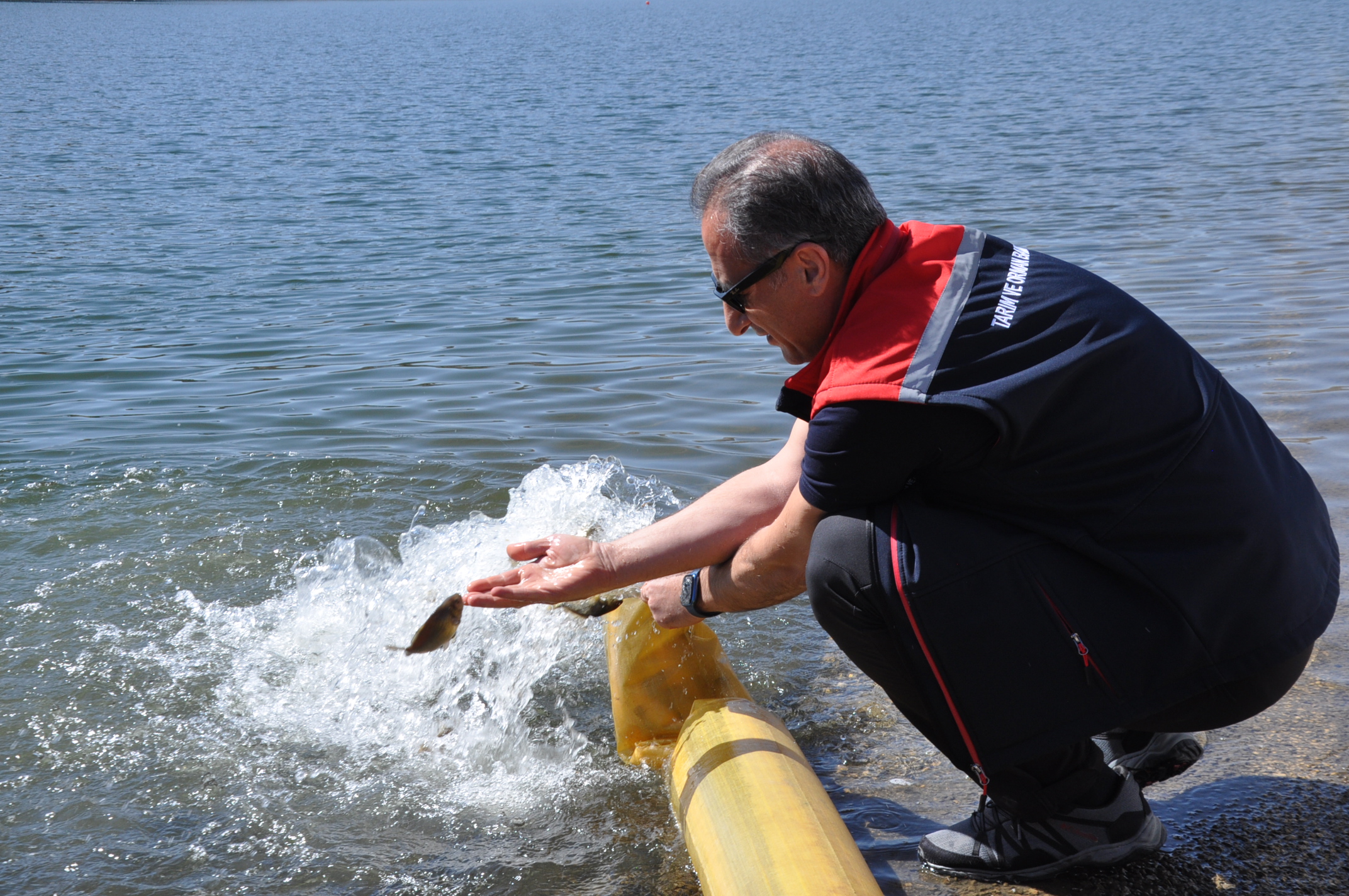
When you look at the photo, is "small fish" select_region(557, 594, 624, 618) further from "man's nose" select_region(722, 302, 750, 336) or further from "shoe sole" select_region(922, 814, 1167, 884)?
"shoe sole" select_region(922, 814, 1167, 884)

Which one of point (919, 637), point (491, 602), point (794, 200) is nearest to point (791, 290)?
point (794, 200)

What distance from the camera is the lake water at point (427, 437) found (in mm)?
3250

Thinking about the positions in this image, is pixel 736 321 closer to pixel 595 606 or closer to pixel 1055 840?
pixel 595 606

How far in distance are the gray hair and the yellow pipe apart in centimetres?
127

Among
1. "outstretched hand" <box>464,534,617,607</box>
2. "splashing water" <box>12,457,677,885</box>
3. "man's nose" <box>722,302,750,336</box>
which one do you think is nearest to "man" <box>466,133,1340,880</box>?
"man's nose" <box>722,302,750,336</box>

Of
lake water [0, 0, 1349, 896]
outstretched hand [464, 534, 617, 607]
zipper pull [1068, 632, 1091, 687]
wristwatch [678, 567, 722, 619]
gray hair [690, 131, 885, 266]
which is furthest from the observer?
lake water [0, 0, 1349, 896]

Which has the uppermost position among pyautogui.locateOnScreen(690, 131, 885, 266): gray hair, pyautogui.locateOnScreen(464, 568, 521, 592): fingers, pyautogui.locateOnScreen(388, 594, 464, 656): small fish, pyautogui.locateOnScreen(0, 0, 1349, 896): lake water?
pyautogui.locateOnScreen(690, 131, 885, 266): gray hair

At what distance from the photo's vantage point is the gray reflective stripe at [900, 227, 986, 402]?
2221 millimetres

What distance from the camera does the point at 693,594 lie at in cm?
304

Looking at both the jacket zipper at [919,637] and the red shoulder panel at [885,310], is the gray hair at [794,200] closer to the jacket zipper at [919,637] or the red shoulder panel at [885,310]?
the red shoulder panel at [885,310]

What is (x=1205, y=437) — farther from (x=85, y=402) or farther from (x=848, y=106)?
(x=848, y=106)

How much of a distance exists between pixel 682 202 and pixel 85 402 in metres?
9.08

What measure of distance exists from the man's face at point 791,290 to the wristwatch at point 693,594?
0.71 meters

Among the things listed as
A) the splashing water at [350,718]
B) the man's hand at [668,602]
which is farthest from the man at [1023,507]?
the splashing water at [350,718]
